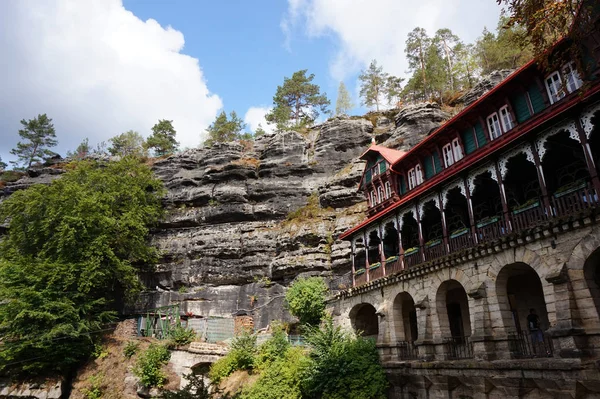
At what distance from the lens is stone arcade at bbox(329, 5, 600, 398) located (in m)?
12.7

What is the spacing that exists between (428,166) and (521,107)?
24.4 ft

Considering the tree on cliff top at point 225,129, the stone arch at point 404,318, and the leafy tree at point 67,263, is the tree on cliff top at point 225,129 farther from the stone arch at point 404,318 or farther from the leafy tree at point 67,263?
the stone arch at point 404,318

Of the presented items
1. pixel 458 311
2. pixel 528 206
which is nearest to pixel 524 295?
pixel 458 311

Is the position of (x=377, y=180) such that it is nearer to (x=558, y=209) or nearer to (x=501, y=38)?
(x=558, y=209)

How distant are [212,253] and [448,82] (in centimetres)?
3692

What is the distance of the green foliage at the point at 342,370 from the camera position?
18094 millimetres

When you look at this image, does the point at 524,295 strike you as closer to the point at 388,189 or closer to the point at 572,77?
the point at 572,77

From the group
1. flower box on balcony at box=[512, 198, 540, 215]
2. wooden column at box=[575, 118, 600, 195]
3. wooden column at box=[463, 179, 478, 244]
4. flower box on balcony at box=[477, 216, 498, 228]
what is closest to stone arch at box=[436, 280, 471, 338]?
wooden column at box=[463, 179, 478, 244]

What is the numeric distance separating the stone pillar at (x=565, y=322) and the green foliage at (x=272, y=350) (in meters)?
14.0

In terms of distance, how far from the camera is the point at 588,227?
41.5ft

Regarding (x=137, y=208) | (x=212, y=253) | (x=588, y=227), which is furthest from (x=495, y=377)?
(x=137, y=208)

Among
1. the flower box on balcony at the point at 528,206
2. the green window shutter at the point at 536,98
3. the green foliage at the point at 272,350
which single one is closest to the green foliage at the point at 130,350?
the green foliage at the point at 272,350

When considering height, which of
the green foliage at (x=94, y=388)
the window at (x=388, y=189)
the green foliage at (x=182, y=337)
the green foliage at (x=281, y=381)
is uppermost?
the window at (x=388, y=189)

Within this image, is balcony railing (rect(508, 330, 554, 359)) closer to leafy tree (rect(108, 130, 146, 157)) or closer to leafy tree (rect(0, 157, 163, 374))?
leafy tree (rect(0, 157, 163, 374))
